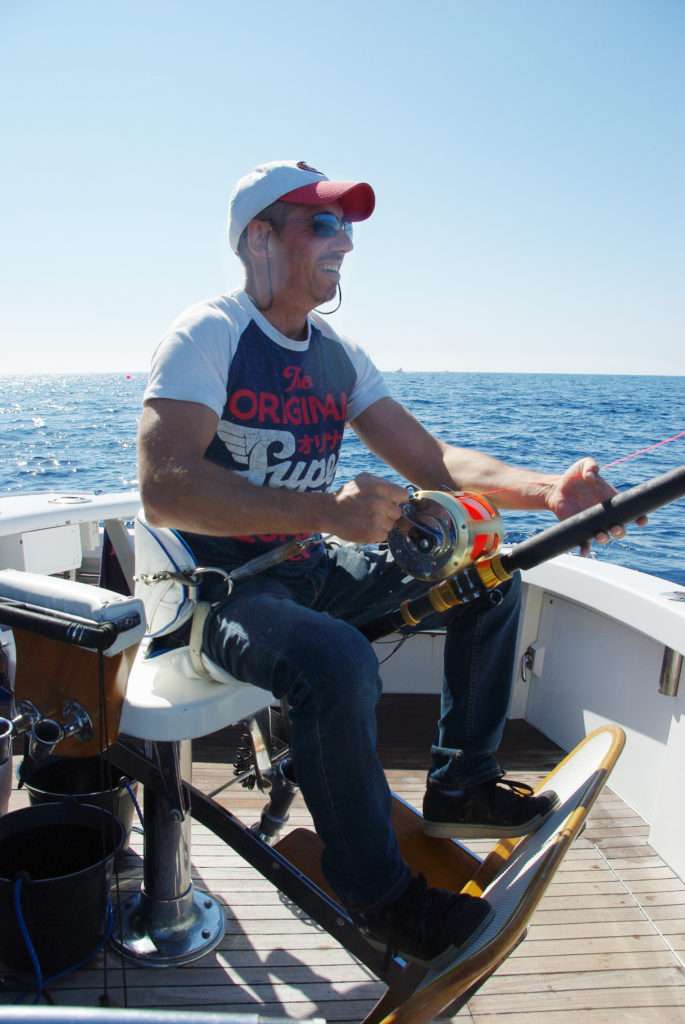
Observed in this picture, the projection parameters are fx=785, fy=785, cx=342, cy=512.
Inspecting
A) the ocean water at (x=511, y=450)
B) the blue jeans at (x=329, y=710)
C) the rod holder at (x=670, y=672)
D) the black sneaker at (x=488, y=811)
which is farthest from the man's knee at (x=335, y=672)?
the ocean water at (x=511, y=450)

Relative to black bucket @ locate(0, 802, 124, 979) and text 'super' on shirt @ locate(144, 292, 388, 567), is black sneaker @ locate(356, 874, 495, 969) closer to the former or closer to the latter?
black bucket @ locate(0, 802, 124, 979)

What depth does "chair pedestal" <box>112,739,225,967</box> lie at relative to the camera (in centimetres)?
177

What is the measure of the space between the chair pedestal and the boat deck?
37mm

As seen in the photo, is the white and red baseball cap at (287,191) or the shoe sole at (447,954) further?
the white and red baseball cap at (287,191)

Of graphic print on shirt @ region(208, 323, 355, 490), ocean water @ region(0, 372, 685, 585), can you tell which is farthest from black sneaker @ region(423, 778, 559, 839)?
ocean water @ region(0, 372, 685, 585)

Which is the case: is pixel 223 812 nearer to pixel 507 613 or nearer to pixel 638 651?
pixel 507 613

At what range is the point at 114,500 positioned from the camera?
10.7 feet

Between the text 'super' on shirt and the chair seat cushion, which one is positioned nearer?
the chair seat cushion

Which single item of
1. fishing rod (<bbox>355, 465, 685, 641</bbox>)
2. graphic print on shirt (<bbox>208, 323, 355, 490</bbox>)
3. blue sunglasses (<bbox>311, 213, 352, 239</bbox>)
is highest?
blue sunglasses (<bbox>311, 213, 352, 239</bbox>)

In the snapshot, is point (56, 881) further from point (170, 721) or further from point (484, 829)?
point (484, 829)

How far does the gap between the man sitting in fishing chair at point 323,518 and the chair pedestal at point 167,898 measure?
1.24 ft

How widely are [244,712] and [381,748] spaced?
4.71 feet

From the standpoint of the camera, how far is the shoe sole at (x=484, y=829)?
1.78m

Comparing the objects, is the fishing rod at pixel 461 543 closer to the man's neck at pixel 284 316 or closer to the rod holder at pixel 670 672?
the man's neck at pixel 284 316
